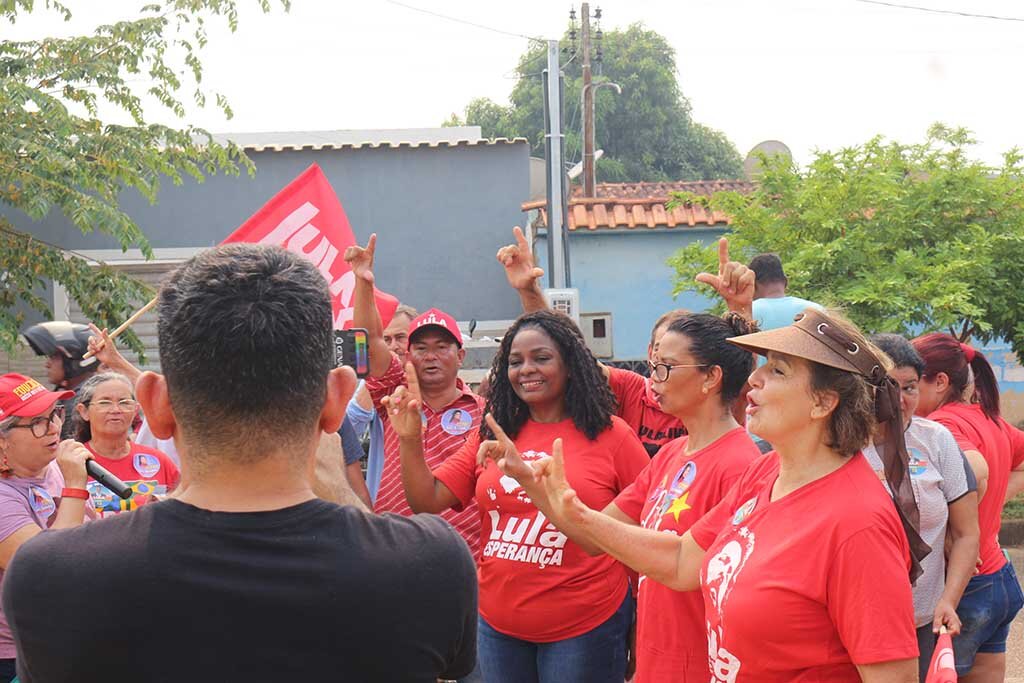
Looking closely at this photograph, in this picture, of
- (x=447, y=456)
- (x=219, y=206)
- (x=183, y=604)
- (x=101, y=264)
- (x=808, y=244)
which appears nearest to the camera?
(x=183, y=604)

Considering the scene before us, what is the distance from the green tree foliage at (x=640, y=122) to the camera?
148 feet

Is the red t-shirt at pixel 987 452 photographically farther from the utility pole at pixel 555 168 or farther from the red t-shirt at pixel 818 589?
the utility pole at pixel 555 168

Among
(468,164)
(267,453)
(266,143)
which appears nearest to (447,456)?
(267,453)

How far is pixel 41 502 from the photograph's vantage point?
399cm

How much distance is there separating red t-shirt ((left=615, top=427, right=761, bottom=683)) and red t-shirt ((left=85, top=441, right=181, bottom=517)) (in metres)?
2.23

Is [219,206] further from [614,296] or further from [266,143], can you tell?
[614,296]

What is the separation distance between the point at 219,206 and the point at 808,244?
319 inches

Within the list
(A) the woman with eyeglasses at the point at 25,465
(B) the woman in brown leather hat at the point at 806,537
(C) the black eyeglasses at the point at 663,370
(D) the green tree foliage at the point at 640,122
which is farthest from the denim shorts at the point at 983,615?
(D) the green tree foliage at the point at 640,122

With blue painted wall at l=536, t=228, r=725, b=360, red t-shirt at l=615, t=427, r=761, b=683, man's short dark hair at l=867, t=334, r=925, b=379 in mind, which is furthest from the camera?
blue painted wall at l=536, t=228, r=725, b=360

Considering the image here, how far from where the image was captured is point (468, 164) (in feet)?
53.1

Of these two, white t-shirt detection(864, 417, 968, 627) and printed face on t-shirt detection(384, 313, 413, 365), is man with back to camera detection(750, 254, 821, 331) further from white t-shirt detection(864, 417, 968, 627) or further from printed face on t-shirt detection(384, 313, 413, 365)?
printed face on t-shirt detection(384, 313, 413, 365)

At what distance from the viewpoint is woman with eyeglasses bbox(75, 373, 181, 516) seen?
4883 mm

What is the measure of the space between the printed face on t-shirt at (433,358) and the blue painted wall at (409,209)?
11.1m

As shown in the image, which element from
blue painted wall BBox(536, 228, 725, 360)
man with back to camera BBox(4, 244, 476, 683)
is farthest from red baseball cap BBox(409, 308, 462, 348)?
blue painted wall BBox(536, 228, 725, 360)
